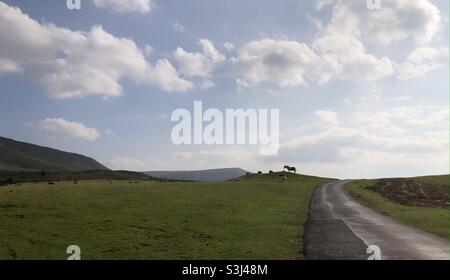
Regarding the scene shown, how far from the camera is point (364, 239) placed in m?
32.9

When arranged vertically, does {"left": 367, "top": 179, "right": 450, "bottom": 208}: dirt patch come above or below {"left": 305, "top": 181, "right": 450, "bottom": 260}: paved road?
above

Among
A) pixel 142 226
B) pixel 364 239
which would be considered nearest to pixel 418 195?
pixel 364 239

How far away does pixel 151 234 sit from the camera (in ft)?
120

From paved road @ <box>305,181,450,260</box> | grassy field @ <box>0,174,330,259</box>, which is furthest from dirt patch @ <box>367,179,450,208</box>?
paved road @ <box>305,181,450,260</box>

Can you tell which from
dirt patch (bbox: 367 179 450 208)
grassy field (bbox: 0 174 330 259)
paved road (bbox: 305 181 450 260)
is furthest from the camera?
dirt patch (bbox: 367 179 450 208)

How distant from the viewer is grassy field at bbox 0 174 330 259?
30094mm

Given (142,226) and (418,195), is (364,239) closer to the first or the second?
(142,226)

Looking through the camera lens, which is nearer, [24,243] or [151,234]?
[24,243]

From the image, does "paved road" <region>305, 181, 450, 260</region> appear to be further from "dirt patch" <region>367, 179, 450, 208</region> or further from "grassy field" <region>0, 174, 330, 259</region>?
"dirt patch" <region>367, 179, 450, 208</region>

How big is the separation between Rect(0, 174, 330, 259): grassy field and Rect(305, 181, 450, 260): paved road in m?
1.50
